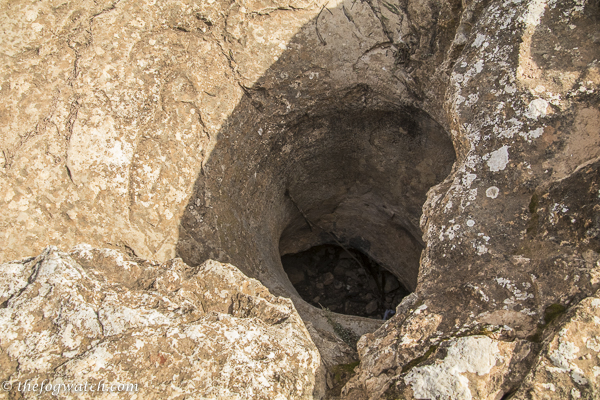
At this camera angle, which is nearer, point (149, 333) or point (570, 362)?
point (570, 362)

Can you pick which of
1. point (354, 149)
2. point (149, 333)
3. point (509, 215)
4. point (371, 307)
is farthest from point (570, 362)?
point (371, 307)

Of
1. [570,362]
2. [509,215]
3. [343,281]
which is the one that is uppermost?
[343,281]

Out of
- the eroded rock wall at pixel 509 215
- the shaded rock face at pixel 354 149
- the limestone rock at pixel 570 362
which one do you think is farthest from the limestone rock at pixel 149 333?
the limestone rock at pixel 570 362

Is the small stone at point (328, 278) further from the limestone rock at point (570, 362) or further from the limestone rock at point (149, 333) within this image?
the limestone rock at point (570, 362)

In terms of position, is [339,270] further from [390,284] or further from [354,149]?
[354,149]

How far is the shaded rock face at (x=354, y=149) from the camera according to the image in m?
1.13

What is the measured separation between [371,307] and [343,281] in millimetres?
359

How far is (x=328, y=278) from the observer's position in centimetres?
366

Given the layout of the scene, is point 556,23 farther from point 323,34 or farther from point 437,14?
→ point 323,34

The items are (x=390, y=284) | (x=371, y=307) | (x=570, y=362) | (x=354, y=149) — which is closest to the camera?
(x=570, y=362)

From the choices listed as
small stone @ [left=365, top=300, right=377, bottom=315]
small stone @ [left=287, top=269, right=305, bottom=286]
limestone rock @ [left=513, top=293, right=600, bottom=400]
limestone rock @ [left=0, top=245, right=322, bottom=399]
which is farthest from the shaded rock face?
small stone @ [left=365, top=300, right=377, bottom=315]

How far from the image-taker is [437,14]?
2.19 metres

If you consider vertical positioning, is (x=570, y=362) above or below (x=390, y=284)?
below

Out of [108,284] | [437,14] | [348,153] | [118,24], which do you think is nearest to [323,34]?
[437,14]
